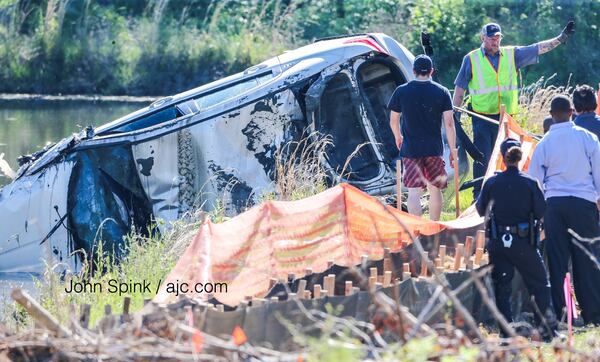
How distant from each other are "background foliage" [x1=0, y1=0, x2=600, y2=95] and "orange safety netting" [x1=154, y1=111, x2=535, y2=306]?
52.4ft

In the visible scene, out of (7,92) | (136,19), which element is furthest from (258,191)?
(136,19)

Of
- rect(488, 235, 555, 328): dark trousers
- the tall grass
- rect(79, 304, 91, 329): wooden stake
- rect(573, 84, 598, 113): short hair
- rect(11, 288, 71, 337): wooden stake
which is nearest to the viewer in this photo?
rect(11, 288, 71, 337): wooden stake

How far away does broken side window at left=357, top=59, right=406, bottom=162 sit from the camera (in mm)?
11477

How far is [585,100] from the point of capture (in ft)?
28.6

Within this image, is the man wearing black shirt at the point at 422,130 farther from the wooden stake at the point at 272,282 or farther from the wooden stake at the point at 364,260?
the wooden stake at the point at 272,282

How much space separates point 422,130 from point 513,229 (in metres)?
2.20

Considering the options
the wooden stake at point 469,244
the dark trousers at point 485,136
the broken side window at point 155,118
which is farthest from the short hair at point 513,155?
the broken side window at point 155,118

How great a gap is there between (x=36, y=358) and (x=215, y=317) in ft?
3.63

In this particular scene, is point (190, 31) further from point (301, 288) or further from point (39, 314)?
point (39, 314)

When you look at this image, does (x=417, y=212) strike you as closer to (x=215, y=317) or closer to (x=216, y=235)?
(x=216, y=235)

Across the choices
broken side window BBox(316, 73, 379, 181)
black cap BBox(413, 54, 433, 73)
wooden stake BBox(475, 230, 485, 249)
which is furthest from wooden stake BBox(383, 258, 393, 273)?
broken side window BBox(316, 73, 379, 181)

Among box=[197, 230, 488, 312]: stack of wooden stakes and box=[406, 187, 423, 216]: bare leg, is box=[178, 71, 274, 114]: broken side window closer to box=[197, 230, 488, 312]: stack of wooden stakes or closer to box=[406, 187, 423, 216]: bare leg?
box=[406, 187, 423, 216]: bare leg

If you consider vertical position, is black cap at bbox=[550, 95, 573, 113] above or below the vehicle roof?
below

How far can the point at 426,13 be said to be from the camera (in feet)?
79.5
